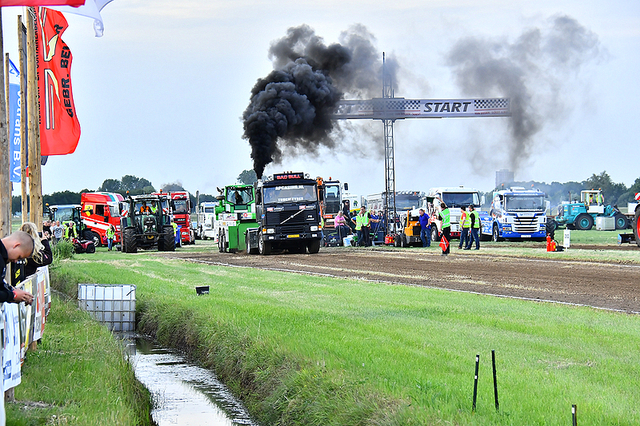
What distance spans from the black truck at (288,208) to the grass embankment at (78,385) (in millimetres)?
22587

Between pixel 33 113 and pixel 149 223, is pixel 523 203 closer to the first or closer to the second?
pixel 149 223

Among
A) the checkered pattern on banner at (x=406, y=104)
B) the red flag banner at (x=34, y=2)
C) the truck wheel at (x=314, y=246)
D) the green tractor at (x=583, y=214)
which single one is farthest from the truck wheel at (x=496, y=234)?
the red flag banner at (x=34, y=2)

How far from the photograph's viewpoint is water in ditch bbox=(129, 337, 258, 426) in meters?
8.15

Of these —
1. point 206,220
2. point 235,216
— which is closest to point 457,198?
point 235,216

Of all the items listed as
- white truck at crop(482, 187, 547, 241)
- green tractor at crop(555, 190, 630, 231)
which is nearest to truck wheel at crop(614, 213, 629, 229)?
green tractor at crop(555, 190, 630, 231)

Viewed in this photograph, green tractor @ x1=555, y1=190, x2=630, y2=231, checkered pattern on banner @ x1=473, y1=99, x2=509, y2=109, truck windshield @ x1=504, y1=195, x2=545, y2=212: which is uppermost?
checkered pattern on banner @ x1=473, y1=99, x2=509, y2=109

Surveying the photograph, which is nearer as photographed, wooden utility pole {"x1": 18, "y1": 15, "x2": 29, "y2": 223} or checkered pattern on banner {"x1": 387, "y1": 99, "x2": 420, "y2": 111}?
wooden utility pole {"x1": 18, "y1": 15, "x2": 29, "y2": 223}

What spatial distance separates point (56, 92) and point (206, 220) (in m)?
50.6

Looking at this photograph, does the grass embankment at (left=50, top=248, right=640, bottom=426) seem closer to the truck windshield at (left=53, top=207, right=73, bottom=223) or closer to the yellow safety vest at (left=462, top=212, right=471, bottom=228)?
the yellow safety vest at (left=462, top=212, right=471, bottom=228)

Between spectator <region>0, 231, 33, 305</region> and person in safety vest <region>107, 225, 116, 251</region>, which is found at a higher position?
spectator <region>0, 231, 33, 305</region>

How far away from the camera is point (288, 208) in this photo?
111 feet

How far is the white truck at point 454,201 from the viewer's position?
43375 mm

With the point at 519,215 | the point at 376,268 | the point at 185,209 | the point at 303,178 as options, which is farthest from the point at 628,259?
the point at 185,209

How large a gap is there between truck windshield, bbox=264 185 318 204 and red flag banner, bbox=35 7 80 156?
664 inches
